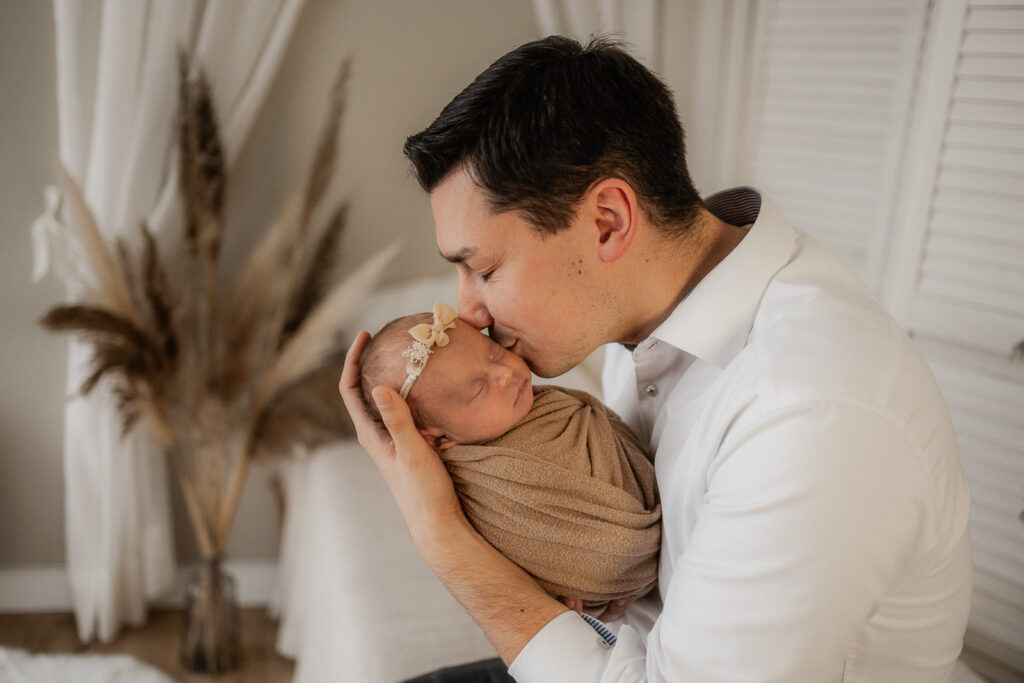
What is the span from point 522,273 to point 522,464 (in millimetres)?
281

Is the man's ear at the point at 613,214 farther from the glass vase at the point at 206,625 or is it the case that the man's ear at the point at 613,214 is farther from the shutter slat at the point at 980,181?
the glass vase at the point at 206,625

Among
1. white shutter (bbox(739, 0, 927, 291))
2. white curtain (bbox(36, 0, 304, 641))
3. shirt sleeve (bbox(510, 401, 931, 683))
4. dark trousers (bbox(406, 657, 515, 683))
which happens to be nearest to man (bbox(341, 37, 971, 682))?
shirt sleeve (bbox(510, 401, 931, 683))

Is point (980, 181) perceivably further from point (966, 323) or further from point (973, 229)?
point (966, 323)

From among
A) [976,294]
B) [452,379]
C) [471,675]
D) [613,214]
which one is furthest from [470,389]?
[976,294]

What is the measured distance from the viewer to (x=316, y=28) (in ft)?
7.93

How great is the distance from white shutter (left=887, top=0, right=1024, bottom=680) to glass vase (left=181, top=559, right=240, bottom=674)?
1.99 metres

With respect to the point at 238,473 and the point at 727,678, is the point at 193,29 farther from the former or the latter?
the point at 727,678

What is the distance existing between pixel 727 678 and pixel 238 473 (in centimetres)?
181

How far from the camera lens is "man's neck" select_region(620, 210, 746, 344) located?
1.22 metres

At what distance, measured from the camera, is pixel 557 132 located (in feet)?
3.58

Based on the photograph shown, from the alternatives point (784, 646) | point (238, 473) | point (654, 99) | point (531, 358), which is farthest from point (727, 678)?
point (238, 473)

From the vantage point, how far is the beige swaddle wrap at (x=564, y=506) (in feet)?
3.88

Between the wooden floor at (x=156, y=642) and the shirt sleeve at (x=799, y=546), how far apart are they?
1.82m

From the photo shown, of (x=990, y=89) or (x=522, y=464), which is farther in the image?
(x=990, y=89)
